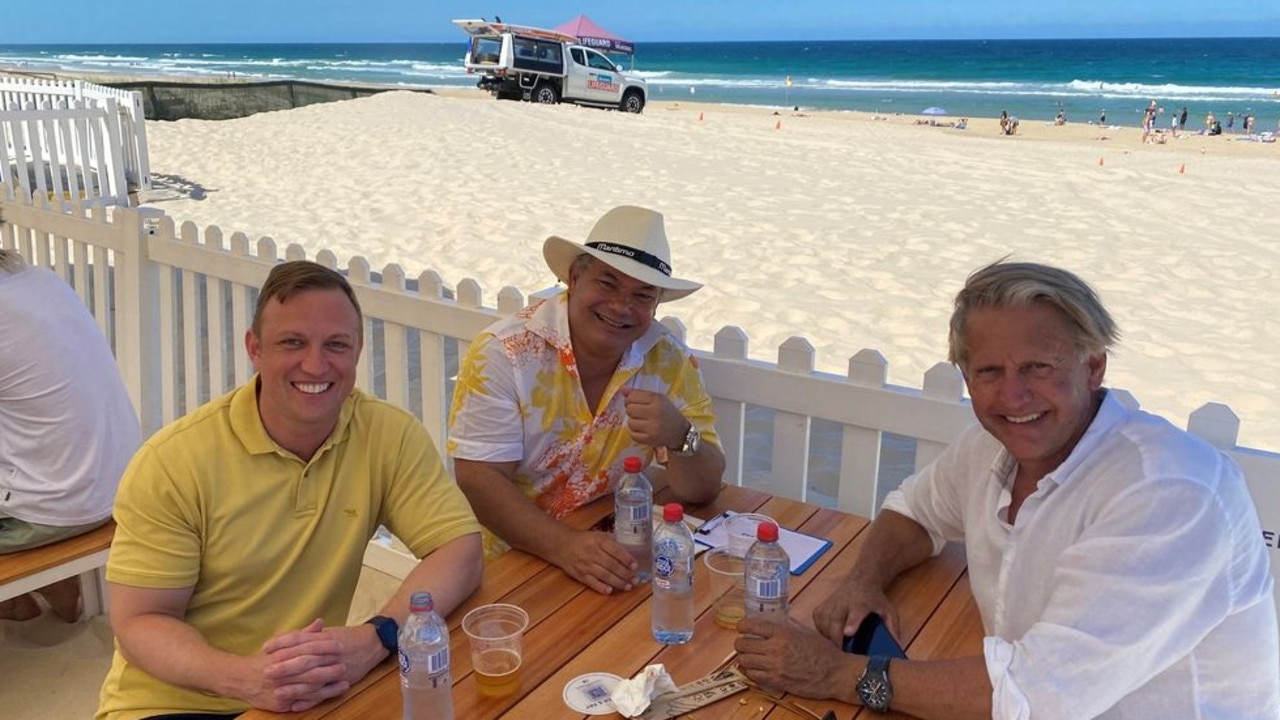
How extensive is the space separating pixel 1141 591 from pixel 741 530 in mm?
1108

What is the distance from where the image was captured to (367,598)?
396 cm

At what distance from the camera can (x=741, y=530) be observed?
8.33 ft

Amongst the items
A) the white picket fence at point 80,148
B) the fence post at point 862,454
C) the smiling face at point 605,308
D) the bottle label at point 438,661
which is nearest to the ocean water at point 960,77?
the white picket fence at point 80,148

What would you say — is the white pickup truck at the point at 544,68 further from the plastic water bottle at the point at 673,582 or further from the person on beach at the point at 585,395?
the plastic water bottle at the point at 673,582

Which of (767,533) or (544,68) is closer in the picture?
(767,533)

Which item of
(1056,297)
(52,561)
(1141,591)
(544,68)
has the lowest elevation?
(52,561)

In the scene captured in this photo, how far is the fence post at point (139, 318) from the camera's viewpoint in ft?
15.1

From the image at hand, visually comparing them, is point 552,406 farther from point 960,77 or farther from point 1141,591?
point 960,77

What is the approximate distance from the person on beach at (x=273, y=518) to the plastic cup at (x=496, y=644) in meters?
0.11

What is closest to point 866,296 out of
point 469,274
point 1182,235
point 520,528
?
point 469,274

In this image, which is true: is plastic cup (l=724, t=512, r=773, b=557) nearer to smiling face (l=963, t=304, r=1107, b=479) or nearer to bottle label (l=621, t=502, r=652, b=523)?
bottle label (l=621, t=502, r=652, b=523)

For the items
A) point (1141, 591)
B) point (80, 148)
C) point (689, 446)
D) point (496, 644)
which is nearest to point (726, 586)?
point (689, 446)

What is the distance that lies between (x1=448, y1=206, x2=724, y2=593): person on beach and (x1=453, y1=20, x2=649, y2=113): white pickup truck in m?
27.4

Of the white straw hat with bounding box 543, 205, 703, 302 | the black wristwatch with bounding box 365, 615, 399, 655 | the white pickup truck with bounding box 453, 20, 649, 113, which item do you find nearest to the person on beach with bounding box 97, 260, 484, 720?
the black wristwatch with bounding box 365, 615, 399, 655
